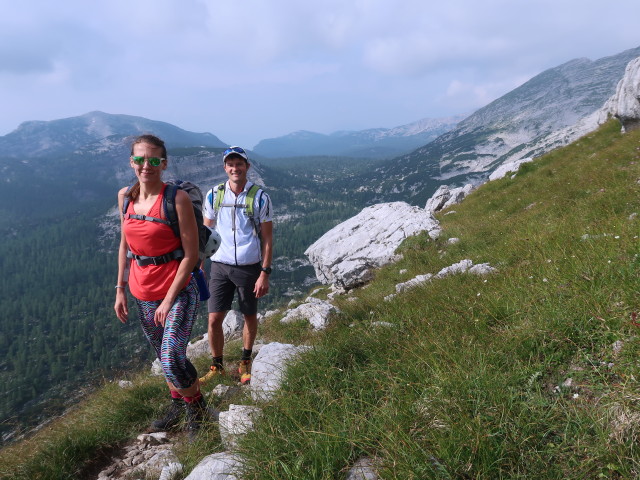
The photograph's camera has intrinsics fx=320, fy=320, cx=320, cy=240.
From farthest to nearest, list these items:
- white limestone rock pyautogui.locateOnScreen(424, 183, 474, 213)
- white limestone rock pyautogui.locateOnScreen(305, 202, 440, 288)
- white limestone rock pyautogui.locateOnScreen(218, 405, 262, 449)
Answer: white limestone rock pyautogui.locateOnScreen(424, 183, 474, 213) < white limestone rock pyautogui.locateOnScreen(305, 202, 440, 288) < white limestone rock pyautogui.locateOnScreen(218, 405, 262, 449)

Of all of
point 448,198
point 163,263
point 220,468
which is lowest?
point 220,468

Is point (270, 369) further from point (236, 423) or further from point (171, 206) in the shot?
point (171, 206)

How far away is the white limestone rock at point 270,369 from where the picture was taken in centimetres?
374

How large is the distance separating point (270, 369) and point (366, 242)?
41.9ft

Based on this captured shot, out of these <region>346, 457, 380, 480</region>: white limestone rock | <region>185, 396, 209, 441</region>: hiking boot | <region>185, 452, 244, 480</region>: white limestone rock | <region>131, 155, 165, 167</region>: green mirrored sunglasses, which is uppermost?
<region>131, 155, 165, 167</region>: green mirrored sunglasses

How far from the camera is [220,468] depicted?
2777mm

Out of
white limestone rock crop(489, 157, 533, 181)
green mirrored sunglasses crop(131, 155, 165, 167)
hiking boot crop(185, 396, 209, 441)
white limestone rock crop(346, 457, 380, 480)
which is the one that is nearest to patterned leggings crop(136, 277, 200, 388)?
hiking boot crop(185, 396, 209, 441)

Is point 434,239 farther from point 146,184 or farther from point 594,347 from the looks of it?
point 146,184

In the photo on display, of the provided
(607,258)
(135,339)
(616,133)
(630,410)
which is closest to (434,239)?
(607,258)

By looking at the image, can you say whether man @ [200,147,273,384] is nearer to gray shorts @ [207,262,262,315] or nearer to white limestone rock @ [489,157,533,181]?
gray shorts @ [207,262,262,315]

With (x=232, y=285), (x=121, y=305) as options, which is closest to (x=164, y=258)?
(x=121, y=305)

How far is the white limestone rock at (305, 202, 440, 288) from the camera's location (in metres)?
13.6

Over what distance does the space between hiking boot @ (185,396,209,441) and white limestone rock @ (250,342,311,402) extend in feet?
2.26

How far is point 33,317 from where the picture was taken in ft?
525
